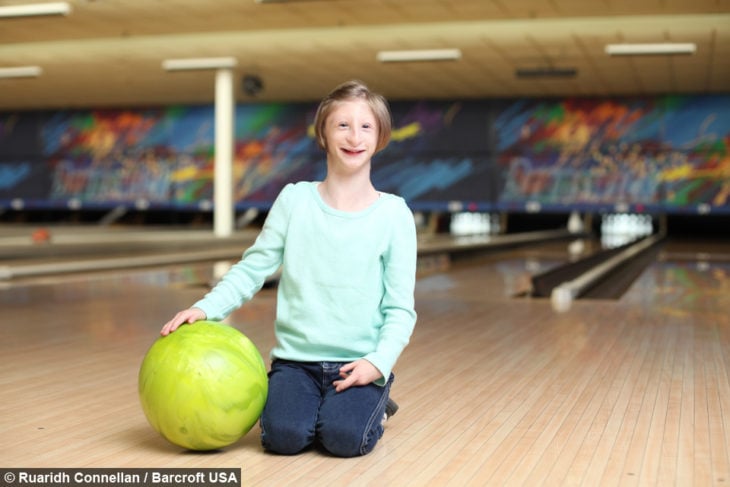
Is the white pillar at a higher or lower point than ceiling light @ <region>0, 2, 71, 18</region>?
lower

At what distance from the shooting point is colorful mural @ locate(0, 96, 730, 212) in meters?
17.0

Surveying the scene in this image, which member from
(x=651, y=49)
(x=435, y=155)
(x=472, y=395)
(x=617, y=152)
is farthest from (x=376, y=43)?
(x=472, y=395)

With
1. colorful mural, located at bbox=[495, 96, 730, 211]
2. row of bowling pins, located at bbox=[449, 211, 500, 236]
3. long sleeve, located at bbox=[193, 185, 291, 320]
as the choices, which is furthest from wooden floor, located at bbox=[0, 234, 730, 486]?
row of bowling pins, located at bbox=[449, 211, 500, 236]

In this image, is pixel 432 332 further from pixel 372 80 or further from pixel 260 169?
pixel 260 169

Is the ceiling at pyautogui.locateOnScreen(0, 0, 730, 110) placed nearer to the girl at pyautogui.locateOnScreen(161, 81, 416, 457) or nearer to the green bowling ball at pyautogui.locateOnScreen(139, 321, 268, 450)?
the girl at pyautogui.locateOnScreen(161, 81, 416, 457)

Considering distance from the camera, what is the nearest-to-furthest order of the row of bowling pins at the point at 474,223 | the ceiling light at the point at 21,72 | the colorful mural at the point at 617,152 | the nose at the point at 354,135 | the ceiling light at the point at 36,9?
the nose at the point at 354,135
the ceiling light at the point at 36,9
the ceiling light at the point at 21,72
the colorful mural at the point at 617,152
the row of bowling pins at the point at 474,223

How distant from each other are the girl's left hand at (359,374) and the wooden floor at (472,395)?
0.61 feet

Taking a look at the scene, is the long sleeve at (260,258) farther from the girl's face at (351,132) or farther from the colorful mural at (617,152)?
the colorful mural at (617,152)

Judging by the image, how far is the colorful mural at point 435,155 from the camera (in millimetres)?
16969

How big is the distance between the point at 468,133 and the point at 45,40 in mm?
7939

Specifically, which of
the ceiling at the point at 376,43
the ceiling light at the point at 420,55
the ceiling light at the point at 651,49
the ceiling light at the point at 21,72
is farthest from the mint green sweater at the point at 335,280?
the ceiling light at the point at 21,72

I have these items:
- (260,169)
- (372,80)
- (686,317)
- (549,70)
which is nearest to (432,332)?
(686,317)

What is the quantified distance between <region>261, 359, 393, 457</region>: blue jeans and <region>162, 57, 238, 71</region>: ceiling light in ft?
37.6

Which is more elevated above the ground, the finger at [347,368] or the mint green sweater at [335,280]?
the mint green sweater at [335,280]
